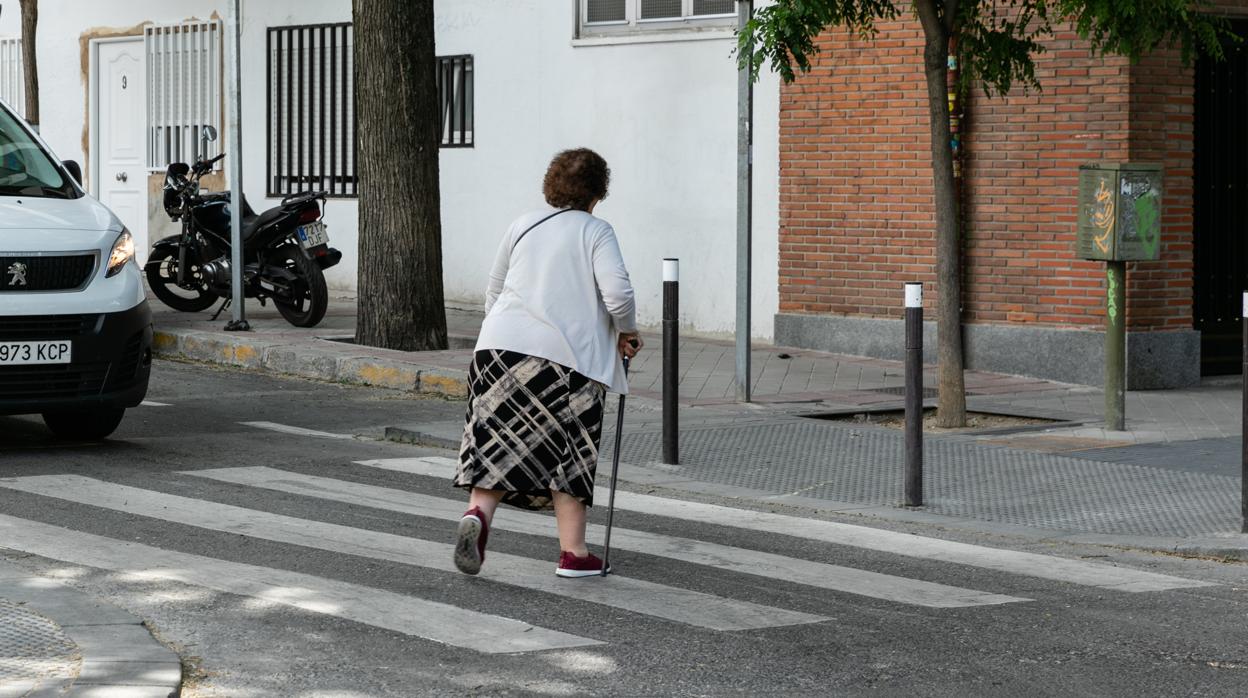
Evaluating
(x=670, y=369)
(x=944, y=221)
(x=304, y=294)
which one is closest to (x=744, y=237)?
(x=944, y=221)

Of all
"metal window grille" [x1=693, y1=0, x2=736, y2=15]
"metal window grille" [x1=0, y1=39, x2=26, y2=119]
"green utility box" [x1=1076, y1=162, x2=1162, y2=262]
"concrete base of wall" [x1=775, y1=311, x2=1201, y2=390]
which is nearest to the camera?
"green utility box" [x1=1076, y1=162, x2=1162, y2=262]

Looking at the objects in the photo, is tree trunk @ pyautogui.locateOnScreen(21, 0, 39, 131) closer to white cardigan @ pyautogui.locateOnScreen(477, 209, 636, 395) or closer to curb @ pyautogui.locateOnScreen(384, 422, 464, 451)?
curb @ pyautogui.locateOnScreen(384, 422, 464, 451)

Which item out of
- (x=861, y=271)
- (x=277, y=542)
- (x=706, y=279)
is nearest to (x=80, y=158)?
(x=706, y=279)

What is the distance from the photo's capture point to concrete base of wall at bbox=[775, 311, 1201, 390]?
13281 millimetres

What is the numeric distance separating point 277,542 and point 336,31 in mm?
12842

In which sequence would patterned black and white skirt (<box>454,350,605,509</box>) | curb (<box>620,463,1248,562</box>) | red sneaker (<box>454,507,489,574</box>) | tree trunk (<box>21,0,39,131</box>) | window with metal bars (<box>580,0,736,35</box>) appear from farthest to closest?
tree trunk (<box>21,0,39,131</box>)
window with metal bars (<box>580,0,736,35</box>)
curb (<box>620,463,1248,562</box>)
patterned black and white skirt (<box>454,350,605,509</box>)
red sneaker (<box>454,507,489,574</box>)

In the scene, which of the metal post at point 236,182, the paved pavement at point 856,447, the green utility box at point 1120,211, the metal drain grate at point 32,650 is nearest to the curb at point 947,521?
the paved pavement at point 856,447

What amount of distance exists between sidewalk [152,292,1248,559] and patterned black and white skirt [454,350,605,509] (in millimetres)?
2134

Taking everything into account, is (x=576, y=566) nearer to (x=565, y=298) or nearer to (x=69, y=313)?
(x=565, y=298)

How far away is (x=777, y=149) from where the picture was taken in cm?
1565

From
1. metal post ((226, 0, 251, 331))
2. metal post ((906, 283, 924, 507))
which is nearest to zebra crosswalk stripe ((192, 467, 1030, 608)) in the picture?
metal post ((906, 283, 924, 507))

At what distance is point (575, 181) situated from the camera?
23.1ft

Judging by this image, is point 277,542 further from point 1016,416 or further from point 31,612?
point 1016,416

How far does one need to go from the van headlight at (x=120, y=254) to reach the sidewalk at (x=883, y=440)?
184 centimetres
